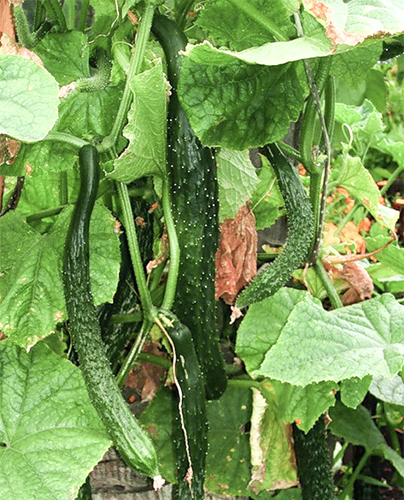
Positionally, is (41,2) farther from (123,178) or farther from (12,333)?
(12,333)

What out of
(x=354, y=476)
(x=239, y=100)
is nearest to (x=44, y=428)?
(x=239, y=100)

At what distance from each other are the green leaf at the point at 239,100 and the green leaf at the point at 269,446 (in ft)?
1.50

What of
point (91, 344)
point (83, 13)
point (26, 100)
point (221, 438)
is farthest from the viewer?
point (221, 438)

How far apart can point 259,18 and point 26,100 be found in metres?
0.32

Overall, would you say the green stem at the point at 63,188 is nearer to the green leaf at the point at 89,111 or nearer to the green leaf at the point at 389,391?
the green leaf at the point at 89,111

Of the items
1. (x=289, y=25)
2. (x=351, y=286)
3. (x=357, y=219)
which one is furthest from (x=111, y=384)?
(x=357, y=219)

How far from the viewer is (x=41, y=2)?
3.21ft

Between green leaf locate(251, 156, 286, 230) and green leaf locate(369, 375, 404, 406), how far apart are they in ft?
1.23

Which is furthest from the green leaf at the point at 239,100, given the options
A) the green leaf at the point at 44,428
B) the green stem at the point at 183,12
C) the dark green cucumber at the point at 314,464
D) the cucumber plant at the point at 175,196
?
the dark green cucumber at the point at 314,464

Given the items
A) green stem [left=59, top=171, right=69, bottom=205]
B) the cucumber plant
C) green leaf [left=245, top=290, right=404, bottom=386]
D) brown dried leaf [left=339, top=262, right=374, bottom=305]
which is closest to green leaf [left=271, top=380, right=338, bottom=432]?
the cucumber plant

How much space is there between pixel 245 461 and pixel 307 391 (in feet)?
0.78

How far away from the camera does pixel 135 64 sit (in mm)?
821

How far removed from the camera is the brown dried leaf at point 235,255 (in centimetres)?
103

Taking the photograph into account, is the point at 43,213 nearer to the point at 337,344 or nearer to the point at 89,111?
the point at 89,111
